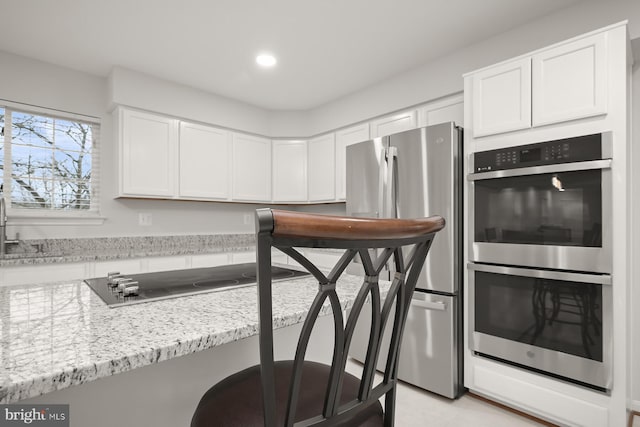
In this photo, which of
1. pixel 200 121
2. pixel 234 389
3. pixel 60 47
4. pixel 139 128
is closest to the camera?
pixel 234 389

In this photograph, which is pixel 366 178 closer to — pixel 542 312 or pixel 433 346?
pixel 433 346

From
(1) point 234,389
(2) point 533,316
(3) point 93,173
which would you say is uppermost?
(3) point 93,173

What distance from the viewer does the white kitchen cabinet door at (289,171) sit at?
4.21 m

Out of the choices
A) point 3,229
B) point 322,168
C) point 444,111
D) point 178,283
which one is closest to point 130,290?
point 178,283

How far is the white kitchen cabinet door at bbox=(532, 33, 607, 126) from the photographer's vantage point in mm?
1756

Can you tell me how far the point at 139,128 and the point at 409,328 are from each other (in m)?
2.94

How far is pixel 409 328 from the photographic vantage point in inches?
94.6

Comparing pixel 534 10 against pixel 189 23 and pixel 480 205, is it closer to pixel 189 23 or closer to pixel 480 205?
pixel 480 205

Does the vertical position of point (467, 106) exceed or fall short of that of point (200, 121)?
it falls short

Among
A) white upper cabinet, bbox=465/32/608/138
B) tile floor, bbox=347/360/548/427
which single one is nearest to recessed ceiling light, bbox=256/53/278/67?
white upper cabinet, bbox=465/32/608/138

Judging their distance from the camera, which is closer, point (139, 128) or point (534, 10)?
point (534, 10)

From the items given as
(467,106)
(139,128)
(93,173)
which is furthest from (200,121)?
(467,106)

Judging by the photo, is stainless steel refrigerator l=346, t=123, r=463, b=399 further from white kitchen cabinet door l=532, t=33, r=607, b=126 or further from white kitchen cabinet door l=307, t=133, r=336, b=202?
white kitchen cabinet door l=307, t=133, r=336, b=202

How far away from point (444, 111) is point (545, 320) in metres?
1.84
